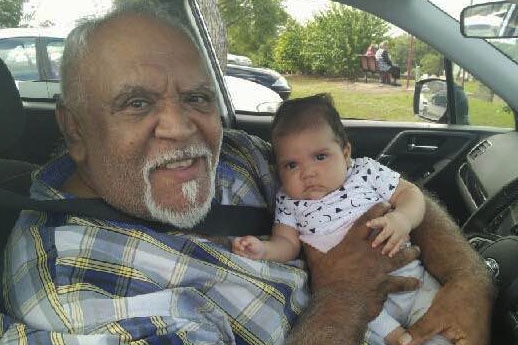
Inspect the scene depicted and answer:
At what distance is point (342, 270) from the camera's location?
82.7 inches

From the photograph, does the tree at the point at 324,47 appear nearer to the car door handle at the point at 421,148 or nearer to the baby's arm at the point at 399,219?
the car door handle at the point at 421,148

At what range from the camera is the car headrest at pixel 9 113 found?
7.83 ft

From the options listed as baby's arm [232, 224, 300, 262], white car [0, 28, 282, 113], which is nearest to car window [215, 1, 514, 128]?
white car [0, 28, 282, 113]

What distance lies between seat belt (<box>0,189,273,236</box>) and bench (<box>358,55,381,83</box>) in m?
2.61

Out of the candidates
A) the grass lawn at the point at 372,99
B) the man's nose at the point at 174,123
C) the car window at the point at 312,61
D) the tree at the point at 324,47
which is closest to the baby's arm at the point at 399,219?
the man's nose at the point at 174,123

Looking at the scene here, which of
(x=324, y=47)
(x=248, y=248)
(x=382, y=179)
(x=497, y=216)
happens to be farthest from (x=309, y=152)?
(x=324, y=47)

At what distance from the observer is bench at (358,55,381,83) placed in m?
4.68

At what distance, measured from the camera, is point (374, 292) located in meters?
2.04

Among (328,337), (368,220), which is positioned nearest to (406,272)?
(368,220)

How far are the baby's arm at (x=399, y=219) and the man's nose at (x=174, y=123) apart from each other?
703mm

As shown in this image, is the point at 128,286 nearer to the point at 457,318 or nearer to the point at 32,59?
the point at 457,318

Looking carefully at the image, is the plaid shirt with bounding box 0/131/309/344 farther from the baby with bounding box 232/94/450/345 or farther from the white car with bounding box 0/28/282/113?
the white car with bounding box 0/28/282/113

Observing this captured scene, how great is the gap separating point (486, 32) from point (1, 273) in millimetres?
1858

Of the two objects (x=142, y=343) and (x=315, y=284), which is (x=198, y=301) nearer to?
(x=142, y=343)
